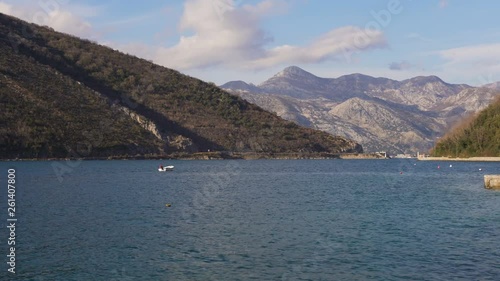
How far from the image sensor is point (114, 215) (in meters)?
46.5

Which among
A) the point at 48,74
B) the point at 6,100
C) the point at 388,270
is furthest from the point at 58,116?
the point at 388,270

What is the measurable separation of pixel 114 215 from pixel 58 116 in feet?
429

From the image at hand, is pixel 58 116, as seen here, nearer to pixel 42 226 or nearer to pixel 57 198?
pixel 57 198

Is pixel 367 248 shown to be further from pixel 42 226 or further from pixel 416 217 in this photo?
pixel 42 226

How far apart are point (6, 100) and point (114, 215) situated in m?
130

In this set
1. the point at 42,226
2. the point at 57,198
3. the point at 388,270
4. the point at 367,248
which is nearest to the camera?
the point at 388,270

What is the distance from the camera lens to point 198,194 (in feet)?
224

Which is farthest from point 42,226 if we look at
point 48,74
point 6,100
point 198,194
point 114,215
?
point 48,74

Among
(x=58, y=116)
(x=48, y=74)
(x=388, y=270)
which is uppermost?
(x=48, y=74)

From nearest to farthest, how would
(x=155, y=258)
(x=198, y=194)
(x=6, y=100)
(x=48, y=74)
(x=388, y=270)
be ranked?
(x=388, y=270) < (x=155, y=258) < (x=198, y=194) < (x=6, y=100) < (x=48, y=74)

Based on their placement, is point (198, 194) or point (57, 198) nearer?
point (57, 198)

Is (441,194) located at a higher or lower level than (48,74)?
lower

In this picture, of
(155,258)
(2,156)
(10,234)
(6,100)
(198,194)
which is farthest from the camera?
(6,100)

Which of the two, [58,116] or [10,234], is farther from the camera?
[58,116]
